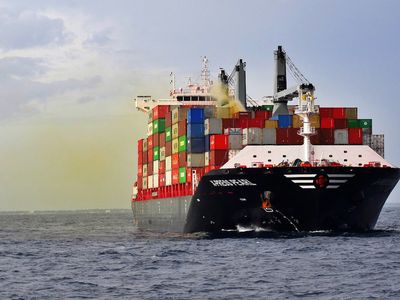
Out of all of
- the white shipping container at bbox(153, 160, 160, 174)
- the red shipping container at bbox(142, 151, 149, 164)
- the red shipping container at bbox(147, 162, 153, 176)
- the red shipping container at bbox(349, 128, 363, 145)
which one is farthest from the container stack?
the red shipping container at bbox(142, 151, 149, 164)

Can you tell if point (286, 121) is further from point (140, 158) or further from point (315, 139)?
point (140, 158)

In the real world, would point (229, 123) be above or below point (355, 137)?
above

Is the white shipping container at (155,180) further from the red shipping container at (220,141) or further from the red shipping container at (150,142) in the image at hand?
the red shipping container at (220,141)

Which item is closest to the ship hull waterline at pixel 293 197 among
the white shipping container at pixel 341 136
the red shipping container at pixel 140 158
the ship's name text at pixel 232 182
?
the ship's name text at pixel 232 182

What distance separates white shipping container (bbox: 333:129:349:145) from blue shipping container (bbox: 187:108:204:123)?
10.6 metres

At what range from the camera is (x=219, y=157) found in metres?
62.7

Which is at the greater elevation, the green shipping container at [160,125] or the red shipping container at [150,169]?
the green shipping container at [160,125]

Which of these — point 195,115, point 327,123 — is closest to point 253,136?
point 327,123

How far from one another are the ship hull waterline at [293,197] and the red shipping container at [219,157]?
2377 millimetres

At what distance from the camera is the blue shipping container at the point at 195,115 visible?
2633 inches

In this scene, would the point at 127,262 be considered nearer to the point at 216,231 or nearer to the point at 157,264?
the point at 157,264

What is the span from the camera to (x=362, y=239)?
53562 mm

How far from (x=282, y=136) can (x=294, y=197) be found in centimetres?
736

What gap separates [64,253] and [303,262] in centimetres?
1598
